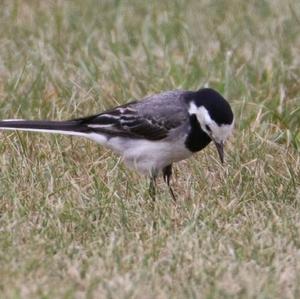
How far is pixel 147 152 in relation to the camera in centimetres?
773

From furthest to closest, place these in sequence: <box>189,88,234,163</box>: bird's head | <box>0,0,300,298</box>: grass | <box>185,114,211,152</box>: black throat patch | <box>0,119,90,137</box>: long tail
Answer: <box>0,119,90,137</box>: long tail, <box>185,114,211,152</box>: black throat patch, <box>189,88,234,163</box>: bird's head, <box>0,0,300,298</box>: grass

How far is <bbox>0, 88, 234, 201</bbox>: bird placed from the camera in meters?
7.52

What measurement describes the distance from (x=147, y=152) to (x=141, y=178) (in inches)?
11.7

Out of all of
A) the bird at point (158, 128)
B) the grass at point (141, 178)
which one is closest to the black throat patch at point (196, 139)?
the bird at point (158, 128)

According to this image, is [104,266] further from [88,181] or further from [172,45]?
[172,45]

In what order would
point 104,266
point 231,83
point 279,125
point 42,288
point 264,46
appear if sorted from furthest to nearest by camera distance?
point 264,46 < point 231,83 < point 279,125 < point 104,266 < point 42,288

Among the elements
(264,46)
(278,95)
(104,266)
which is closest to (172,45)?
(264,46)

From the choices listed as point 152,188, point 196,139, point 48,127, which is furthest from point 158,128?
point 48,127

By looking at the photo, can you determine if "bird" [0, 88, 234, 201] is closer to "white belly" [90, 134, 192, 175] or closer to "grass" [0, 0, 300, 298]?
"white belly" [90, 134, 192, 175]

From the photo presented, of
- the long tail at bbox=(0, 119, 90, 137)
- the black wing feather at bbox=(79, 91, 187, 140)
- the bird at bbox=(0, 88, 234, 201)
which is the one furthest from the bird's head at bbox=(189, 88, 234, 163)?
the long tail at bbox=(0, 119, 90, 137)

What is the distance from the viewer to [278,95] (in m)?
9.24

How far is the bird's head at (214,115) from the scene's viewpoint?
7.44 meters

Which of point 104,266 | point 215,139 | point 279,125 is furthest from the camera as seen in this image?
point 279,125

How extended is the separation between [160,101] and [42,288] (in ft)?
7.70
